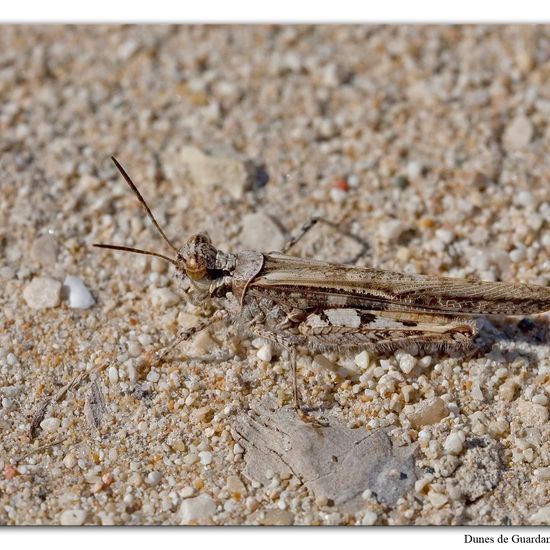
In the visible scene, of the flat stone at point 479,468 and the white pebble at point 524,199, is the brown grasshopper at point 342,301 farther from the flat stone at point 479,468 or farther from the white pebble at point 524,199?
the white pebble at point 524,199

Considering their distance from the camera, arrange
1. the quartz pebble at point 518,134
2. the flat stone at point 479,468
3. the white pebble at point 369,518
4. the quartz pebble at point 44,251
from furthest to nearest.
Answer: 1. the quartz pebble at point 518,134
2. the quartz pebble at point 44,251
3. the flat stone at point 479,468
4. the white pebble at point 369,518

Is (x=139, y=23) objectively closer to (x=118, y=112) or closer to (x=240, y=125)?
(x=118, y=112)

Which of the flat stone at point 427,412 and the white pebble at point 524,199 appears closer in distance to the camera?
the flat stone at point 427,412

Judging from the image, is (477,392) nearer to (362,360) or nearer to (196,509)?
(362,360)

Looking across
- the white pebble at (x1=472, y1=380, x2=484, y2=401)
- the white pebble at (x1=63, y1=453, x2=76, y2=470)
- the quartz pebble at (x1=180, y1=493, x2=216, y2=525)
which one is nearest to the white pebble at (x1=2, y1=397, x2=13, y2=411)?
the white pebble at (x1=63, y1=453, x2=76, y2=470)

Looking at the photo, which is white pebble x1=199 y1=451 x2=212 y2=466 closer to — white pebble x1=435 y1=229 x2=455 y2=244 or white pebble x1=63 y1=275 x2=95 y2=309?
white pebble x1=63 y1=275 x2=95 y2=309

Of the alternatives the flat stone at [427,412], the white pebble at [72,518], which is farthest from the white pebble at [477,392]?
the white pebble at [72,518]

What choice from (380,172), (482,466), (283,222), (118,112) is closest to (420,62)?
(380,172)
